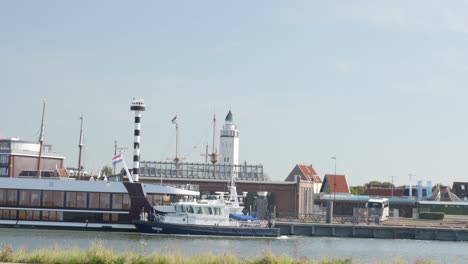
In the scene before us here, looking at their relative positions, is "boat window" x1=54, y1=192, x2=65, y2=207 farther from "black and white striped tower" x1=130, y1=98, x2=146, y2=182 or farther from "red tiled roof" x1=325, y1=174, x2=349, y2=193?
"red tiled roof" x1=325, y1=174, x2=349, y2=193

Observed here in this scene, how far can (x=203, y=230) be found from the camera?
67875 mm

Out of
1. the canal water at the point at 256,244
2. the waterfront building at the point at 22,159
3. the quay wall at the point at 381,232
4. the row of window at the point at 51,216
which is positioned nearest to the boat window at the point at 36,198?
the row of window at the point at 51,216

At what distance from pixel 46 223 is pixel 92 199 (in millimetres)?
3986

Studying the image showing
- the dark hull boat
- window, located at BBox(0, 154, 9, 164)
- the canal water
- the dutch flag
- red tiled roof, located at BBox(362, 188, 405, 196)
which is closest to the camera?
the canal water

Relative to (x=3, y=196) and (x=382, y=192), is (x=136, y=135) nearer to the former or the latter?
(x=3, y=196)

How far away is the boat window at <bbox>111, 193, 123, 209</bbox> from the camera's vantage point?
239 feet

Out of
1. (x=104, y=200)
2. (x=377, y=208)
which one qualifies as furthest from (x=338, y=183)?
(x=104, y=200)

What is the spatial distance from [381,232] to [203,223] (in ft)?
61.2

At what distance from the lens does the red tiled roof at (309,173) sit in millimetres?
123556

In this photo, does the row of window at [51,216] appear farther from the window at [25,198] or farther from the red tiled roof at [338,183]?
the red tiled roof at [338,183]

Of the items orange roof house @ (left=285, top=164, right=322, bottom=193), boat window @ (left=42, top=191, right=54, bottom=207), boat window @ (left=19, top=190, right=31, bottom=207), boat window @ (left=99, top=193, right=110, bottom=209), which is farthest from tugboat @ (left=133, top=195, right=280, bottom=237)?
orange roof house @ (left=285, top=164, right=322, bottom=193)

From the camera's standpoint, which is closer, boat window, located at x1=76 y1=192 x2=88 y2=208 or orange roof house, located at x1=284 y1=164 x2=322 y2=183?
boat window, located at x1=76 y1=192 x2=88 y2=208

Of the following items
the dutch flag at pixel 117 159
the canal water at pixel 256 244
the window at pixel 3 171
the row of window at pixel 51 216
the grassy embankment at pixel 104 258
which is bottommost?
the canal water at pixel 256 244

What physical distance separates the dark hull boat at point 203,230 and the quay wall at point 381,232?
10.7 metres
